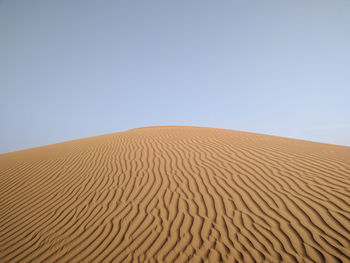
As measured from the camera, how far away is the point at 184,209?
4.14 m

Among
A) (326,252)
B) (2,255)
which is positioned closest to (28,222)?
(2,255)

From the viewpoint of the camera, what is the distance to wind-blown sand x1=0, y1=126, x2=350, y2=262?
3.14m

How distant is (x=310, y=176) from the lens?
5.03 metres

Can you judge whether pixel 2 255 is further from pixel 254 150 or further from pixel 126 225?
pixel 254 150

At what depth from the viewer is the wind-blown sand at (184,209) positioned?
314 centimetres

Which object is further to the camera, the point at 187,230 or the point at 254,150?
the point at 254,150

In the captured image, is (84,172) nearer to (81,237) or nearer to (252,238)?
(81,237)

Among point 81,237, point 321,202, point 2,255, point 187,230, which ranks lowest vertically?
point 2,255

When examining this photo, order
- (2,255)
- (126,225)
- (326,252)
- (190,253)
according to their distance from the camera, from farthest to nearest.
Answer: (126,225)
(2,255)
(190,253)
(326,252)

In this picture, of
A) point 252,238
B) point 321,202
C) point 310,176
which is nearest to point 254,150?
point 310,176

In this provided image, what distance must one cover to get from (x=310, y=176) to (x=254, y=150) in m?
2.49

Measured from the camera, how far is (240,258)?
9.53 ft

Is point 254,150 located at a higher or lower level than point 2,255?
higher

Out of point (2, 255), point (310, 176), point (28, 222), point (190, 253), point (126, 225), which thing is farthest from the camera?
point (310, 176)
